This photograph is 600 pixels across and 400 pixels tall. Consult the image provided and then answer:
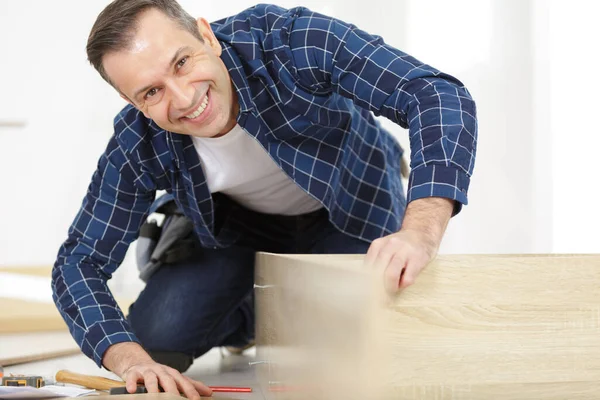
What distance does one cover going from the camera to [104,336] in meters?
1.59

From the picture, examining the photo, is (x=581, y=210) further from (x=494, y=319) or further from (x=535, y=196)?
(x=494, y=319)

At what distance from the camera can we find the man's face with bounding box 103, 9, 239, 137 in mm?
1468

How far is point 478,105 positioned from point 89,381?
8.57 feet

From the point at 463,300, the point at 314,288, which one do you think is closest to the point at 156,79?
the point at 314,288

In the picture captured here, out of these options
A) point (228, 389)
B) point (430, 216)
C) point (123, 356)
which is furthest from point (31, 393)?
point (430, 216)

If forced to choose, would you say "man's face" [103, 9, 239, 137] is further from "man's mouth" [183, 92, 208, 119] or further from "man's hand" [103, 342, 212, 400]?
"man's hand" [103, 342, 212, 400]

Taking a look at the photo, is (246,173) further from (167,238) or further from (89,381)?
(89,381)

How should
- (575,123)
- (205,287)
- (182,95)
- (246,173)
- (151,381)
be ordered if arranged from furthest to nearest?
1. (575,123)
2. (205,287)
3. (246,173)
4. (182,95)
5. (151,381)

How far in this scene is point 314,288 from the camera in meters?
1.03

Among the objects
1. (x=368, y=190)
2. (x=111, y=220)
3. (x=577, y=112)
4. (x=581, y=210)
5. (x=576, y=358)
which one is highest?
(x=577, y=112)

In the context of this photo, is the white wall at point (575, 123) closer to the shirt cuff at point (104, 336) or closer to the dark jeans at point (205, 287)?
the dark jeans at point (205, 287)

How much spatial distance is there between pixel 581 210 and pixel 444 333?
2.97m

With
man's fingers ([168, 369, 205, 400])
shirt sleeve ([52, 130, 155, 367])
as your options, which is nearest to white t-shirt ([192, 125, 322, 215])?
shirt sleeve ([52, 130, 155, 367])

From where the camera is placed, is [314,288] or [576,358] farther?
[314,288]
